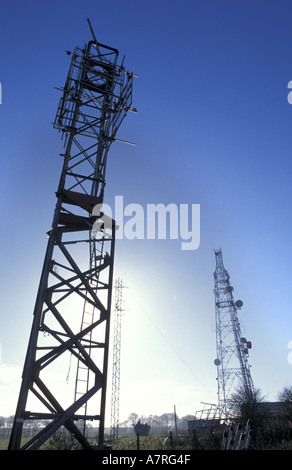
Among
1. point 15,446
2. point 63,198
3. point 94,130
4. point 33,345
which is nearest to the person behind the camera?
point 15,446

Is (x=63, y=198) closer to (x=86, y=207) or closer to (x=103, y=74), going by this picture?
(x=86, y=207)

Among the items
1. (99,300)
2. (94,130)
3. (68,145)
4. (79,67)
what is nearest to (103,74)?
(79,67)

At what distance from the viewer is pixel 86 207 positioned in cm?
932

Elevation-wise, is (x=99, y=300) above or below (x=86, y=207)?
below

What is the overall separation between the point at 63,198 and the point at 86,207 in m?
0.74

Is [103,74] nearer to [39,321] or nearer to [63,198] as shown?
[63,198]

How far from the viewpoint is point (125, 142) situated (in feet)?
38.8

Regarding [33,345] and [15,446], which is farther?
[33,345]

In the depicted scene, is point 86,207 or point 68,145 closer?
point 86,207

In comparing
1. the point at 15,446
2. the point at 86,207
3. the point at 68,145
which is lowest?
the point at 15,446
